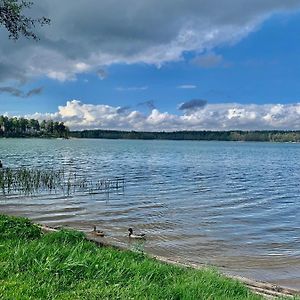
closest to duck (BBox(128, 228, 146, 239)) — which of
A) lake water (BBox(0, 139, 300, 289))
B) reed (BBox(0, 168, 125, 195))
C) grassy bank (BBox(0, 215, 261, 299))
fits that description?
lake water (BBox(0, 139, 300, 289))

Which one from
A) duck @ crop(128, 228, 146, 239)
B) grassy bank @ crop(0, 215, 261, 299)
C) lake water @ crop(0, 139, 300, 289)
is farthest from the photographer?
duck @ crop(128, 228, 146, 239)

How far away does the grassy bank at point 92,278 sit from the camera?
5840mm

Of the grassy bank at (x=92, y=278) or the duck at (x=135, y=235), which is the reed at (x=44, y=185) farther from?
the grassy bank at (x=92, y=278)

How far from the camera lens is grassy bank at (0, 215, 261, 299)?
5840mm

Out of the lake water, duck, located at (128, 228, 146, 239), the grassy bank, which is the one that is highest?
the grassy bank

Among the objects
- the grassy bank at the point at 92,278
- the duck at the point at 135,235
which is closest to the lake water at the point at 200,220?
the duck at the point at 135,235

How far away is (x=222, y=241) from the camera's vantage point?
15.4 metres

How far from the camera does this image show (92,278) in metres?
6.59

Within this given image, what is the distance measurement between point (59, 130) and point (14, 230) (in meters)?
177

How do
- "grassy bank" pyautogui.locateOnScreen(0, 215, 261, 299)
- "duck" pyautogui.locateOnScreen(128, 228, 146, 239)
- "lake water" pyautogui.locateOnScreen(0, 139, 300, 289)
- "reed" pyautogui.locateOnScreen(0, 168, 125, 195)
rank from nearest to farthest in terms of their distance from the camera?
"grassy bank" pyautogui.locateOnScreen(0, 215, 261, 299), "lake water" pyautogui.locateOnScreen(0, 139, 300, 289), "duck" pyautogui.locateOnScreen(128, 228, 146, 239), "reed" pyautogui.locateOnScreen(0, 168, 125, 195)

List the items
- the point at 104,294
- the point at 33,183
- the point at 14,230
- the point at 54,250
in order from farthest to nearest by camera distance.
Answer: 1. the point at 33,183
2. the point at 14,230
3. the point at 54,250
4. the point at 104,294

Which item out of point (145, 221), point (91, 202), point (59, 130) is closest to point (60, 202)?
point (91, 202)

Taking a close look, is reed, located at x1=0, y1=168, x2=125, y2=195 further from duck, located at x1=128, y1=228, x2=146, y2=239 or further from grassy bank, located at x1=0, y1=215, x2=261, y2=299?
grassy bank, located at x1=0, y1=215, x2=261, y2=299

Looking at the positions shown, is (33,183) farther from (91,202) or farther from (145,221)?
(145,221)
